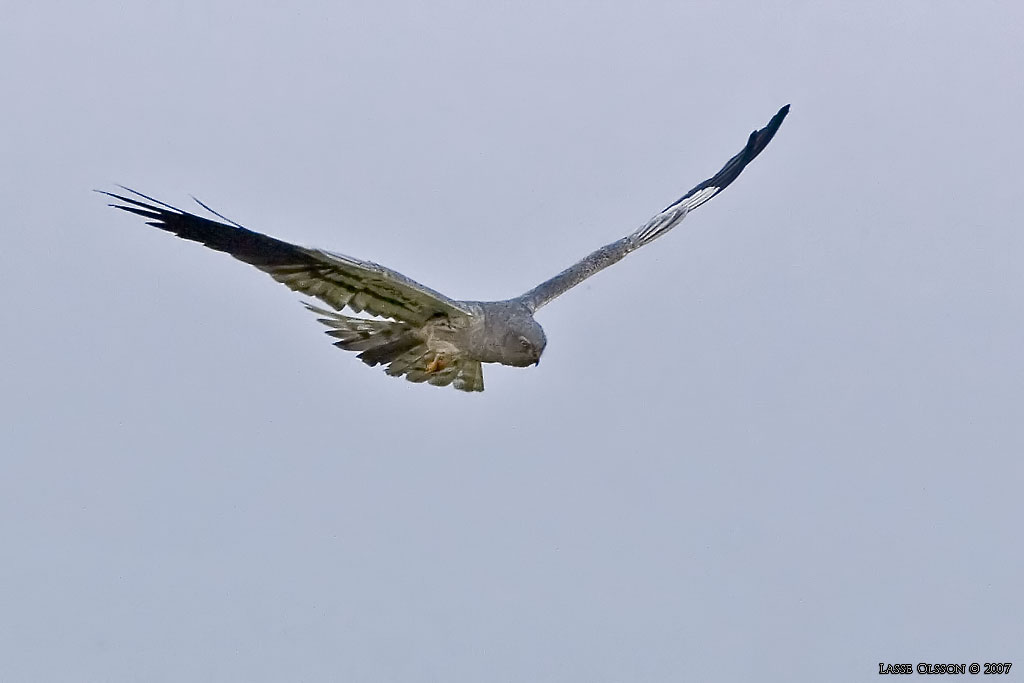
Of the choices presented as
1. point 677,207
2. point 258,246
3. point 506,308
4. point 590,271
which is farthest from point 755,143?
point 258,246

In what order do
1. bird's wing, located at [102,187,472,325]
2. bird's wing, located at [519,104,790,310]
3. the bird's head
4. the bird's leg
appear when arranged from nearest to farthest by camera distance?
A: 1. bird's wing, located at [102,187,472,325]
2. the bird's head
3. the bird's leg
4. bird's wing, located at [519,104,790,310]

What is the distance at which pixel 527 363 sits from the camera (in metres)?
10.7

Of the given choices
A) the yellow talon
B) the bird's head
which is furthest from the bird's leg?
the bird's head

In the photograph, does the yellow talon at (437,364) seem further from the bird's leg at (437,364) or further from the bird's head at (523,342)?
the bird's head at (523,342)

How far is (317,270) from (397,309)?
2.56ft

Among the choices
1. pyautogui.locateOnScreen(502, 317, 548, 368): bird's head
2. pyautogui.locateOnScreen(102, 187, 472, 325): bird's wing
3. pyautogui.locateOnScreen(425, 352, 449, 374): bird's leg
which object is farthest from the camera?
pyautogui.locateOnScreen(425, 352, 449, 374): bird's leg

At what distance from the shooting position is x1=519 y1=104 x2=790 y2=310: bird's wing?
38.4ft

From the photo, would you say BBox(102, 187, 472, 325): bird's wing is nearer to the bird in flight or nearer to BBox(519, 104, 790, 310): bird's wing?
the bird in flight

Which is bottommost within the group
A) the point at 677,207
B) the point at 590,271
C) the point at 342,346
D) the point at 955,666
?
the point at 955,666

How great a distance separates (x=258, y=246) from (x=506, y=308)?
2112 mm

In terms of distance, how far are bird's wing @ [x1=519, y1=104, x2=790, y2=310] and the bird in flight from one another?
2cm

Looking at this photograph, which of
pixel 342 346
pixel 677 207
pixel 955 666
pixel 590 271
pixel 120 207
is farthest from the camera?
pixel 677 207

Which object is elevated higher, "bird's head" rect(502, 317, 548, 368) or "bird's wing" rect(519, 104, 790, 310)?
"bird's wing" rect(519, 104, 790, 310)

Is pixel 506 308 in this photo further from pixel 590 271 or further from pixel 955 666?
pixel 955 666
